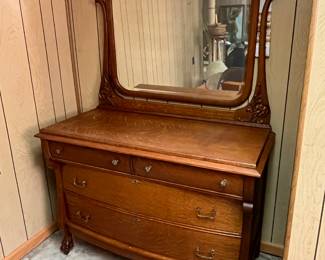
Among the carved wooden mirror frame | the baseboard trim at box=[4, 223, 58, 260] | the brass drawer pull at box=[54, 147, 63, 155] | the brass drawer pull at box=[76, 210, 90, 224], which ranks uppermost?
the carved wooden mirror frame

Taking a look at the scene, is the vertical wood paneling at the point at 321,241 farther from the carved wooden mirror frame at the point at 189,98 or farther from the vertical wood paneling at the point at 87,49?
the vertical wood paneling at the point at 87,49

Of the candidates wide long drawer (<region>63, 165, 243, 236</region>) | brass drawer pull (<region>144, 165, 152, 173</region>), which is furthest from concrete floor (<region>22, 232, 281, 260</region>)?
brass drawer pull (<region>144, 165, 152, 173</region>)

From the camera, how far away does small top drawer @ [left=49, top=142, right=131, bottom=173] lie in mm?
1560

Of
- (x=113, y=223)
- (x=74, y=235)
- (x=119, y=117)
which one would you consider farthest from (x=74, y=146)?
(x=74, y=235)

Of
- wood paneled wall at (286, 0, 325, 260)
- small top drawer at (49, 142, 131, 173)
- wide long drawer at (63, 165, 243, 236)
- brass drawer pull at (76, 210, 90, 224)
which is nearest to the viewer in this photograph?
wood paneled wall at (286, 0, 325, 260)

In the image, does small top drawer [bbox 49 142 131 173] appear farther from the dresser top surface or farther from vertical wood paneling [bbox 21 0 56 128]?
vertical wood paneling [bbox 21 0 56 128]

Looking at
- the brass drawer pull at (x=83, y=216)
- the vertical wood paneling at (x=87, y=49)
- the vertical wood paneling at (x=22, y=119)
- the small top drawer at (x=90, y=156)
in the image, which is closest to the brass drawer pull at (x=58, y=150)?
the small top drawer at (x=90, y=156)

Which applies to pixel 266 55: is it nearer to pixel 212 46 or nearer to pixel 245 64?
pixel 245 64

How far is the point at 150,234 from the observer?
5.41 ft

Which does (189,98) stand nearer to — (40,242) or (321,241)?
(321,241)

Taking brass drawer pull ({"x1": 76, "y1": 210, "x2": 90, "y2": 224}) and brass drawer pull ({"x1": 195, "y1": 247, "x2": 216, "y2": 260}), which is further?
brass drawer pull ({"x1": 76, "y1": 210, "x2": 90, "y2": 224})

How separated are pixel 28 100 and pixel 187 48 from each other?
98 centimetres

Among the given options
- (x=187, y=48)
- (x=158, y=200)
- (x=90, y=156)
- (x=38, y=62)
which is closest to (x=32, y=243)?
(x=90, y=156)

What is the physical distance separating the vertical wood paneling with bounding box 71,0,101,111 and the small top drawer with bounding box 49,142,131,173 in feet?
Answer: 1.71
